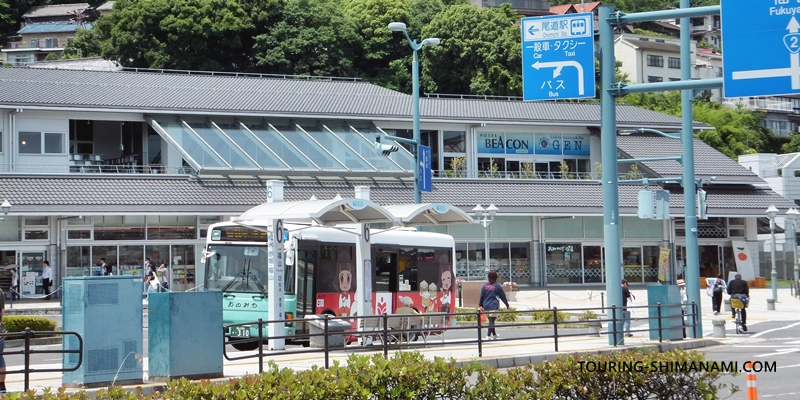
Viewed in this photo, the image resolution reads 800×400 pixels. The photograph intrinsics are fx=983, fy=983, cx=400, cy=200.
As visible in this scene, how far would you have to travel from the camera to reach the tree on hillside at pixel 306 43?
69438 millimetres

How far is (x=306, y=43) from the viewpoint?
69.5 metres

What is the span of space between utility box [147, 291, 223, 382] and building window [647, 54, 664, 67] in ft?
273

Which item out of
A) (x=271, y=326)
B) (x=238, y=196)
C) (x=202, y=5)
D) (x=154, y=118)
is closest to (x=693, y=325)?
(x=271, y=326)

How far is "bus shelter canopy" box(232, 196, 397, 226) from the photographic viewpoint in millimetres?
20609

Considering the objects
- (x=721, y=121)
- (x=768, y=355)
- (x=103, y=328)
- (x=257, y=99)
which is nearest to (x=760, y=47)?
(x=768, y=355)

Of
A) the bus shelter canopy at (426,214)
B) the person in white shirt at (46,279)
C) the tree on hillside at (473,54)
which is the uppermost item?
the tree on hillside at (473,54)

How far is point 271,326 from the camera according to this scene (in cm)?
2027

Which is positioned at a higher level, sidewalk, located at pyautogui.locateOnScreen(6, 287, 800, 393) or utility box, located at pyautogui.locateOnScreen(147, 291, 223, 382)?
utility box, located at pyautogui.locateOnScreen(147, 291, 223, 382)

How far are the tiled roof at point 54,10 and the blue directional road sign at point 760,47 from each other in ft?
309

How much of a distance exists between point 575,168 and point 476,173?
7280 mm

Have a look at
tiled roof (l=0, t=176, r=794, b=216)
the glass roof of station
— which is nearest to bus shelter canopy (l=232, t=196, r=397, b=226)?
tiled roof (l=0, t=176, r=794, b=216)

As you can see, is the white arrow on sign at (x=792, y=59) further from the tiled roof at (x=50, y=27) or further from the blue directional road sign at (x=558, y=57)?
the tiled roof at (x=50, y=27)

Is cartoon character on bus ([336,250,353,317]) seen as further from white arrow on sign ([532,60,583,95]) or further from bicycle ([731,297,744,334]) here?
bicycle ([731,297,744,334])

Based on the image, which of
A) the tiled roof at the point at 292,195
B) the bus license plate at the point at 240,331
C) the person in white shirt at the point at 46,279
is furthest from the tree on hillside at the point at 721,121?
the bus license plate at the point at 240,331
